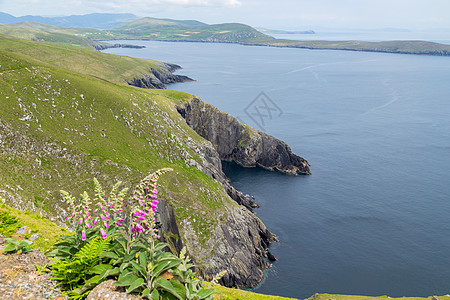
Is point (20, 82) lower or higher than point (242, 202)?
higher

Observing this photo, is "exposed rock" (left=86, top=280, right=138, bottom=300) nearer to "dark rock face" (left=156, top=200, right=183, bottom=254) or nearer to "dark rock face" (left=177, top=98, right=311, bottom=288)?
"dark rock face" (left=156, top=200, right=183, bottom=254)

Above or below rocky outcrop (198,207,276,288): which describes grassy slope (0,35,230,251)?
above

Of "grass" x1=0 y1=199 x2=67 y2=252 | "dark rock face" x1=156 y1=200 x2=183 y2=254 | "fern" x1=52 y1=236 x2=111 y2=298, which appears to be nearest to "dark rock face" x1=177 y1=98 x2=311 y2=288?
"dark rock face" x1=156 y1=200 x2=183 y2=254

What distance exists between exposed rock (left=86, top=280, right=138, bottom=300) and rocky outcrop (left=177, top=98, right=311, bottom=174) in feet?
323

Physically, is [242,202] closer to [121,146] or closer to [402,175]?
[121,146]

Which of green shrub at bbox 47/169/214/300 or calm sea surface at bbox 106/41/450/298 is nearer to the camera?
green shrub at bbox 47/169/214/300

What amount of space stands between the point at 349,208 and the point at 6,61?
93.7 metres

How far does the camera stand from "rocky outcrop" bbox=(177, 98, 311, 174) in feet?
368

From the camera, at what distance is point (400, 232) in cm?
7331

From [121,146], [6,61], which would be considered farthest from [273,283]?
[6,61]

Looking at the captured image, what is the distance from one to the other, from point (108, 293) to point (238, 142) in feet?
338

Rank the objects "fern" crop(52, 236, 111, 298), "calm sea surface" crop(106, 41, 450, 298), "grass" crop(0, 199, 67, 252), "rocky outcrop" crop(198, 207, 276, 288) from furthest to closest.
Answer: "calm sea surface" crop(106, 41, 450, 298), "rocky outcrop" crop(198, 207, 276, 288), "grass" crop(0, 199, 67, 252), "fern" crop(52, 236, 111, 298)

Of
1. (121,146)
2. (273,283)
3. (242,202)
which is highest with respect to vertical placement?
(121,146)

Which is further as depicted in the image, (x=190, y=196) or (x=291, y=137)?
(x=291, y=137)
